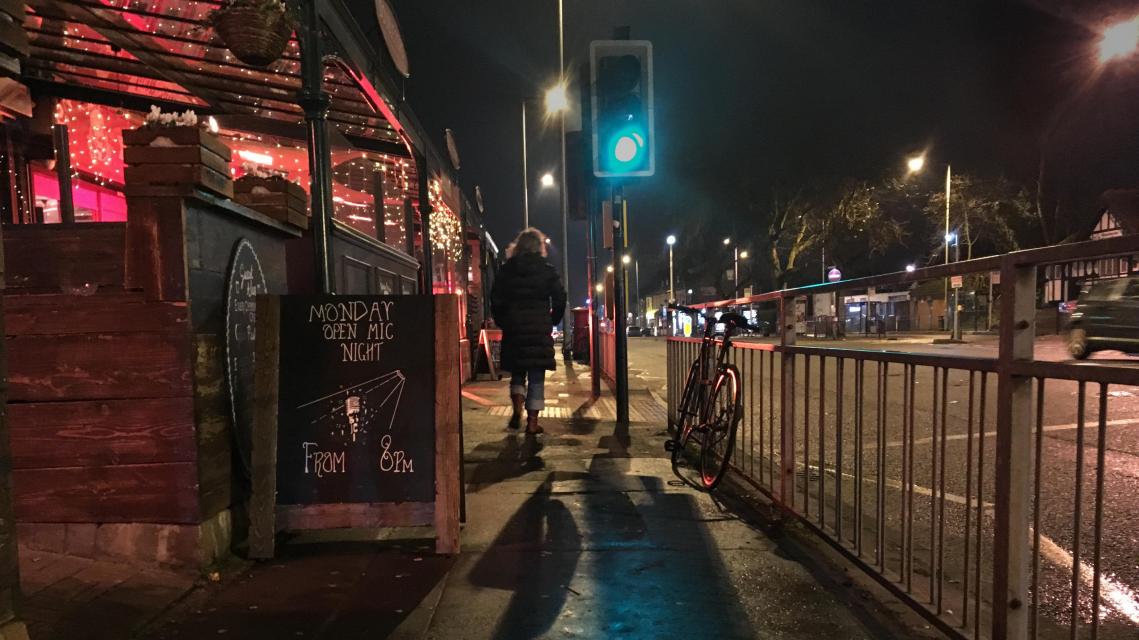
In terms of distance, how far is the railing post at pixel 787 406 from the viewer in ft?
12.3

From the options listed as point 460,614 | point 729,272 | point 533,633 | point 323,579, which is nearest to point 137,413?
point 323,579

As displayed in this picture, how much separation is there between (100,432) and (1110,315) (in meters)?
4.43

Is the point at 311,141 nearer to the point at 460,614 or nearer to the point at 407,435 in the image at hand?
the point at 407,435

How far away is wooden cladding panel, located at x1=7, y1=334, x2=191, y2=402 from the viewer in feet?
9.63

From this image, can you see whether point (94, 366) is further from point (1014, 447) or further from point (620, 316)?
point (620, 316)

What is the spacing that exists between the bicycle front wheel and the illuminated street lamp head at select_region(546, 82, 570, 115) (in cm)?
1111

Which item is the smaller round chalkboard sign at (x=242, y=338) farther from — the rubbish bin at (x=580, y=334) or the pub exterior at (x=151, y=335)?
the rubbish bin at (x=580, y=334)

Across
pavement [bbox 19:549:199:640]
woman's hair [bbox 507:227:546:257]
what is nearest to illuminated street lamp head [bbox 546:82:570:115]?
woman's hair [bbox 507:227:546:257]

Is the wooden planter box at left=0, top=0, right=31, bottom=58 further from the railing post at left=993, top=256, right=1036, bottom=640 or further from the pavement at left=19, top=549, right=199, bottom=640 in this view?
the railing post at left=993, top=256, right=1036, bottom=640

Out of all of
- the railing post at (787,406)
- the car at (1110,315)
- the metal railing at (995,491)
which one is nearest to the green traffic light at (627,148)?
the metal railing at (995,491)

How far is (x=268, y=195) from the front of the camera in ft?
13.3

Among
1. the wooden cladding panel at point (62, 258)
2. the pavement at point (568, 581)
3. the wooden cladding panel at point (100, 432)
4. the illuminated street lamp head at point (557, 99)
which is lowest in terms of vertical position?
the pavement at point (568, 581)

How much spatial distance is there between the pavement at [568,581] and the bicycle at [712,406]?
254mm

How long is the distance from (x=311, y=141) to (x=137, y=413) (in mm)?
2289
